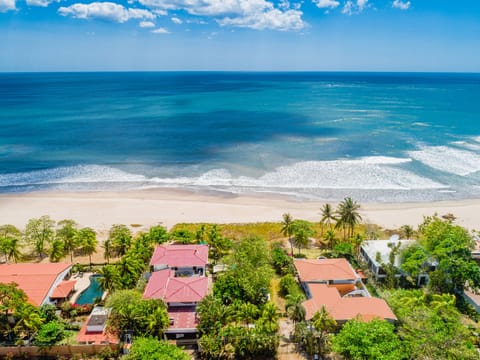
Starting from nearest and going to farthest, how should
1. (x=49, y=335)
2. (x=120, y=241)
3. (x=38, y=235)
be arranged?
(x=49, y=335), (x=120, y=241), (x=38, y=235)

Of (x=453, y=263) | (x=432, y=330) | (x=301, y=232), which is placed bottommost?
(x=432, y=330)

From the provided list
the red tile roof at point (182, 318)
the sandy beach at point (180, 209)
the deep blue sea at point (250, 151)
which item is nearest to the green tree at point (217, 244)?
the sandy beach at point (180, 209)

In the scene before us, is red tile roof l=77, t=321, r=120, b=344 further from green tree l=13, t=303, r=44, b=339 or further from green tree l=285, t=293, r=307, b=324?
green tree l=285, t=293, r=307, b=324

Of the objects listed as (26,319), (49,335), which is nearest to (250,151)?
(26,319)

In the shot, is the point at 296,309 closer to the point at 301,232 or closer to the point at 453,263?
the point at 301,232

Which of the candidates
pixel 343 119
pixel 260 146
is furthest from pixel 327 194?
pixel 343 119

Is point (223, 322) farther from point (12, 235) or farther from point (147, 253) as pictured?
point (12, 235)
